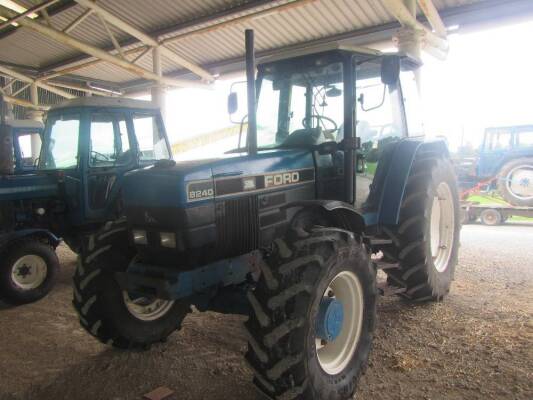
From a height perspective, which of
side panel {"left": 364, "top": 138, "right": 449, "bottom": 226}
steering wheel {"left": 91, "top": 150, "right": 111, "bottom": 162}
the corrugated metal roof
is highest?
the corrugated metal roof

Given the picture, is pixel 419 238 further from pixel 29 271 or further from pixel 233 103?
pixel 29 271

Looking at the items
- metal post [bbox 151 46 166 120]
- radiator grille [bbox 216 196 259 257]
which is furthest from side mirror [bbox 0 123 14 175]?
metal post [bbox 151 46 166 120]

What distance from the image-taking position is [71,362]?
9.98ft

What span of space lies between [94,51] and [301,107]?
7.77 metres

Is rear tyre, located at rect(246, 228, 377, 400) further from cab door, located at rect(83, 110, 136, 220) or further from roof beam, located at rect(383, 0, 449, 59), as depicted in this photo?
roof beam, located at rect(383, 0, 449, 59)

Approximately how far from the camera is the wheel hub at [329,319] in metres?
2.38

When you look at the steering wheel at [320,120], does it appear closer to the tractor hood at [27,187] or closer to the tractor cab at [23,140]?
the tractor hood at [27,187]

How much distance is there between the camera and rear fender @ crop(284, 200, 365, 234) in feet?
8.77

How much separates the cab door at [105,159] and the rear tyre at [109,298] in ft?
8.54

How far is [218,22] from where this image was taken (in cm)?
912

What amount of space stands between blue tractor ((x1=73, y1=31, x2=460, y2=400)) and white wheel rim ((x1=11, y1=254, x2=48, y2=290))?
7.07ft

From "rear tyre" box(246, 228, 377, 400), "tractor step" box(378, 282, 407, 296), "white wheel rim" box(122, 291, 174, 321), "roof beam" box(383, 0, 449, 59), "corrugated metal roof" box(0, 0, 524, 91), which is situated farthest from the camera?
"corrugated metal roof" box(0, 0, 524, 91)

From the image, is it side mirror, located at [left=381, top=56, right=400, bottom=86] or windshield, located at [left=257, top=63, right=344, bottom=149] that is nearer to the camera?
side mirror, located at [left=381, top=56, right=400, bottom=86]

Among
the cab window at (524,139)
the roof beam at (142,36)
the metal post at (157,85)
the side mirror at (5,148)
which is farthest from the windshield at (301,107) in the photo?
the cab window at (524,139)
